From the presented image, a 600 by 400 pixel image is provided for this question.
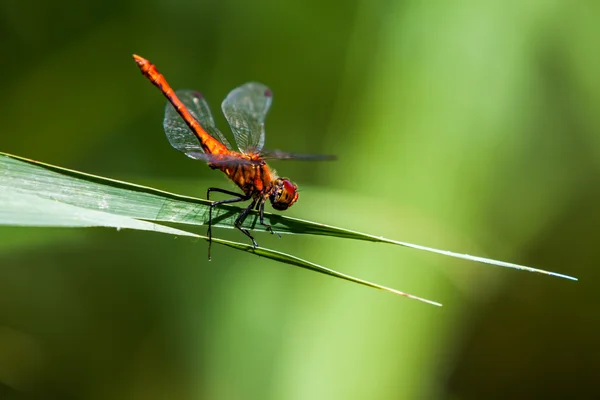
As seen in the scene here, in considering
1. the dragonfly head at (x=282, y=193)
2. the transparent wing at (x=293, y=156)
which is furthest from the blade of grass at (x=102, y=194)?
the dragonfly head at (x=282, y=193)

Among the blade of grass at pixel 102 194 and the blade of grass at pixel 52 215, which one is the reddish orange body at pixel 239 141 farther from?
the blade of grass at pixel 52 215

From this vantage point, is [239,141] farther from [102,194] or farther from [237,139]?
[102,194]

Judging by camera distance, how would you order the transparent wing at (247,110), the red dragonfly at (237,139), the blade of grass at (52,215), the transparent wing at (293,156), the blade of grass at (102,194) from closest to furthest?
the blade of grass at (52,215)
the blade of grass at (102,194)
the transparent wing at (293,156)
the red dragonfly at (237,139)
the transparent wing at (247,110)

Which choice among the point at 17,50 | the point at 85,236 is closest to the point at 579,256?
the point at 85,236

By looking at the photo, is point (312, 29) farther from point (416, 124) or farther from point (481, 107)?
point (481, 107)

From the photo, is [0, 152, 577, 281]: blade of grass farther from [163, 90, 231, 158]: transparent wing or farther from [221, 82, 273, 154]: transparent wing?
[221, 82, 273, 154]: transparent wing

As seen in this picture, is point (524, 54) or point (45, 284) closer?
point (45, 284)

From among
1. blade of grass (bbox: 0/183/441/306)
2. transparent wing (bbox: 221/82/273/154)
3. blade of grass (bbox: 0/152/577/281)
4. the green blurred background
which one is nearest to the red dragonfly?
transparent wing (bbox: 221/82/273/154)
